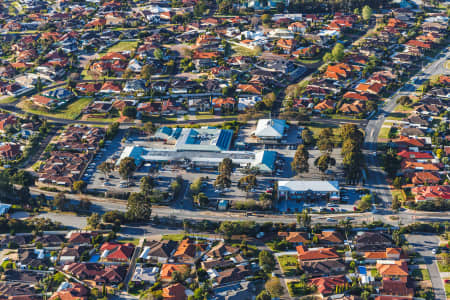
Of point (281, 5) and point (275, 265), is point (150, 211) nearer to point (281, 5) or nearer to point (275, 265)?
point (275, 265)

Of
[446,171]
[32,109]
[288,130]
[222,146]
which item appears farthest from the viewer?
[32,109]

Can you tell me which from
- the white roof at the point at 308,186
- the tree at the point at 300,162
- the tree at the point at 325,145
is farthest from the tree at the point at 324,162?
the white roof at the point at 308,186

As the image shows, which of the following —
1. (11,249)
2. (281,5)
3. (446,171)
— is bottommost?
(11,249)

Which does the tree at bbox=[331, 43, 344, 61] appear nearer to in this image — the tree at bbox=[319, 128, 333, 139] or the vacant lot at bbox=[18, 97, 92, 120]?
the tree at bbox=[319, 128, 333, 139]

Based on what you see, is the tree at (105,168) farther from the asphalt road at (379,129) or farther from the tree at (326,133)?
the asphalt road at (379,129)

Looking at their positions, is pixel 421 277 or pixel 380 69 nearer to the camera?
pixel 421 277

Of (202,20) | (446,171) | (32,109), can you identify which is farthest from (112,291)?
(202,20)

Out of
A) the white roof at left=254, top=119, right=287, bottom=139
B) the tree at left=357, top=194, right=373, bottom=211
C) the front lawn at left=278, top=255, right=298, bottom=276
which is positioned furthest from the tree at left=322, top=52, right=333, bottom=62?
the front lawn at left=278, top=255, right=298, bottom=276
